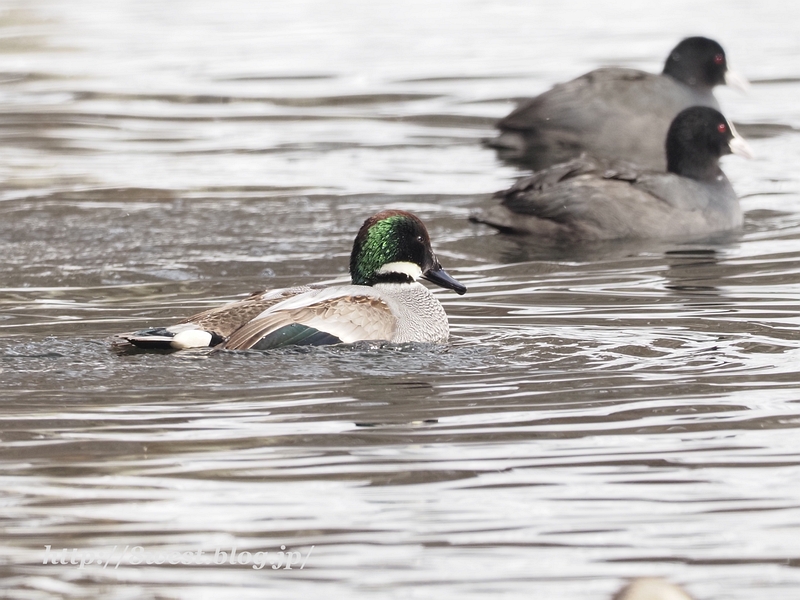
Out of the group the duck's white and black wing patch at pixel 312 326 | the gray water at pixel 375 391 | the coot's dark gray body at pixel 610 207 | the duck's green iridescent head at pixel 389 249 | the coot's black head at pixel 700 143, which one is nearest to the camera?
the gray water at pixel 375 391

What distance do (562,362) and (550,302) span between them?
5.83ft

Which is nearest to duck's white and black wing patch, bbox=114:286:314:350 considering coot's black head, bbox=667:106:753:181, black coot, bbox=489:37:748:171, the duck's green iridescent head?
the duck's green iridescent head

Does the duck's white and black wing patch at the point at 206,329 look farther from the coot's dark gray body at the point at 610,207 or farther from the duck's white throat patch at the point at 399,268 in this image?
the coot's dark gray body at the point at 610,207

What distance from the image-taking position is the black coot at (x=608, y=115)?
15.7 m

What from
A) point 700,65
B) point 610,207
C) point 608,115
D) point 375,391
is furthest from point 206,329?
point 700,65

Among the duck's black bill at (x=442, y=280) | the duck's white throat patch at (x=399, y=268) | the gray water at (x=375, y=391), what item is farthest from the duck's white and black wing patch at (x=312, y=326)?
the duck's black bill at (x=442, y=280)

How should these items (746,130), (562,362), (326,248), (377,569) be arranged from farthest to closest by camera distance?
(746,130)
(326,248)
(562,362)
(377,569)

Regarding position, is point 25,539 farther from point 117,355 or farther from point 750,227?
point 750,227

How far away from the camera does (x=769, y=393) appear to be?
716 centimetres

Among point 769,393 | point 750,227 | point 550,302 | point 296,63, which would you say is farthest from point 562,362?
point 296,63

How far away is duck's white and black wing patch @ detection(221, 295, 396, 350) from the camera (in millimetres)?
7848

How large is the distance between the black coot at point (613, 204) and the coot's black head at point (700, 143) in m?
0.04

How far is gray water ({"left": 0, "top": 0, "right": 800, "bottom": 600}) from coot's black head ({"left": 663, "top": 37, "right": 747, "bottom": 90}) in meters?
0.64

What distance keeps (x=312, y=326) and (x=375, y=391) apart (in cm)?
69
